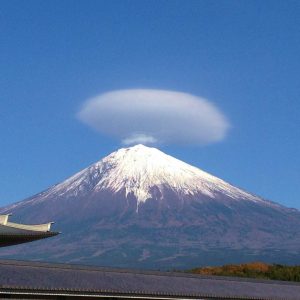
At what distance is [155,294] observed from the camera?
3061 centimetres

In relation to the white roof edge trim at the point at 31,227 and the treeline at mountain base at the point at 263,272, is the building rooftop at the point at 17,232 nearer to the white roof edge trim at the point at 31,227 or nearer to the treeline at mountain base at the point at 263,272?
the white roof edge trim at the point at 31,227

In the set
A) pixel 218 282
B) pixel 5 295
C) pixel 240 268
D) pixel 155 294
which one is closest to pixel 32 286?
pixel 5 295

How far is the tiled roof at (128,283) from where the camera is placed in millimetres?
28547

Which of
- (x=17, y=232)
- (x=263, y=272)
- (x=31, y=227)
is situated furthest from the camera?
(x=263, y=272)

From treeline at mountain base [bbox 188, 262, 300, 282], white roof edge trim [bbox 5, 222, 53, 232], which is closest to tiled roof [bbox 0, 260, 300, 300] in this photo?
white roof edge trim [bbox 5, 222, 53, 232]

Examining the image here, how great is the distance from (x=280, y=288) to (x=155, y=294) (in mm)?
9265

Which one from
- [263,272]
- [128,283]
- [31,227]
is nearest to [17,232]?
[31,227]

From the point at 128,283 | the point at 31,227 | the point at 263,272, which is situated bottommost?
the point at 128,283

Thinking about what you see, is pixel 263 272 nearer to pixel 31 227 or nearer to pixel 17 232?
pixel 31 227

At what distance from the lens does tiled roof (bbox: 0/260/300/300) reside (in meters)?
28.5

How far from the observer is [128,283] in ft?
103

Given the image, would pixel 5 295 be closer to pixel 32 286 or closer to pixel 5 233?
pixel 32 286

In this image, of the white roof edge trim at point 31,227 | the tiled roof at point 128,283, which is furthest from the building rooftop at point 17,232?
the tiled roof at point 128,283

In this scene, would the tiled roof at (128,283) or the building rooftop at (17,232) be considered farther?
the building rooftop at (17,232)
